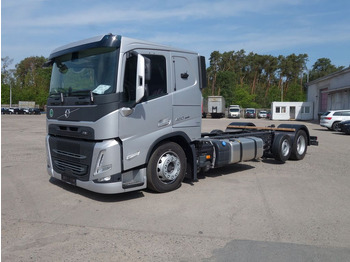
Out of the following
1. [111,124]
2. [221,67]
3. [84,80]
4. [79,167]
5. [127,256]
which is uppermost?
[221,67]

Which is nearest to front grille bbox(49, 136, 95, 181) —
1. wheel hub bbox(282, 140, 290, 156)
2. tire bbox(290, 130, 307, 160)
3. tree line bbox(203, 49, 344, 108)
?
wheel hub bbox(282, 140, 290, 156)

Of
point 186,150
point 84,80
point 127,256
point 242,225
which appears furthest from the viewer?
point 186,150

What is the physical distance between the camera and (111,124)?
526 centimetres

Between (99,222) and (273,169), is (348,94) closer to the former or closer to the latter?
(273,169)

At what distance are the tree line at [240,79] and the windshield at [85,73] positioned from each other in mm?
71596

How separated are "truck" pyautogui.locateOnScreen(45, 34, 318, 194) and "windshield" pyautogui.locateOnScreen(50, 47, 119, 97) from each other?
0.05 ft

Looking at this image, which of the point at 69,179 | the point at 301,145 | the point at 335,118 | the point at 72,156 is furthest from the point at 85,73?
the point at 335,118

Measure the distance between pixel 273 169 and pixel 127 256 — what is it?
251 inches

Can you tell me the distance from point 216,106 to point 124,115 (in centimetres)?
4698

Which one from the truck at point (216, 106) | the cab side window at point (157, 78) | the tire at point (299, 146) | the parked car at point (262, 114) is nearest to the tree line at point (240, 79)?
the parked car at point (262, 114)

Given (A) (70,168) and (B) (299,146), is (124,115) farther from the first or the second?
(B) (299,146)

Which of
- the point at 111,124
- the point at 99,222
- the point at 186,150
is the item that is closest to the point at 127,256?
the point at 99,222

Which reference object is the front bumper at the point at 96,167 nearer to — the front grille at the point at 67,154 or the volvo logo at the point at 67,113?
the front grille at the point at 67,154

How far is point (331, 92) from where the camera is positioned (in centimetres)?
4003
